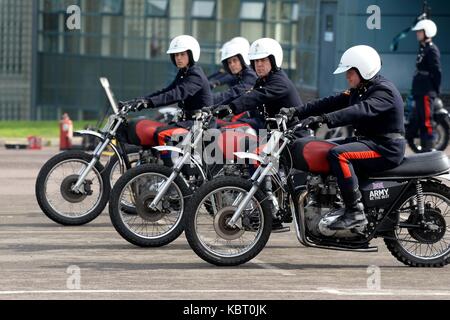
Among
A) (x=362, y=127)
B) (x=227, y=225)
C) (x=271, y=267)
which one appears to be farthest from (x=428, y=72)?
(x=227, y=225)

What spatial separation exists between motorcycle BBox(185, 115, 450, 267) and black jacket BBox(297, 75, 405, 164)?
188 millimetres

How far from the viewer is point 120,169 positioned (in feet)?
48.2

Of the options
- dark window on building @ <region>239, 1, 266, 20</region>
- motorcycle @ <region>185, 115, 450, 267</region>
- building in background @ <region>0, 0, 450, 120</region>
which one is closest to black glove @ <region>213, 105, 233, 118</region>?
motorcycle @ <region>185, 115, 450, 267</region>

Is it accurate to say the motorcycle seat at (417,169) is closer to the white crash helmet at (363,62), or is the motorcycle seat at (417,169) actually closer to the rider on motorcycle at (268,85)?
the white crash helmet at (363,62)

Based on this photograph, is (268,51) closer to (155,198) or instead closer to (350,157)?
(155,198)

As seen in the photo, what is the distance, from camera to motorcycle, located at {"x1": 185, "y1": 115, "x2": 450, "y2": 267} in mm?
11711

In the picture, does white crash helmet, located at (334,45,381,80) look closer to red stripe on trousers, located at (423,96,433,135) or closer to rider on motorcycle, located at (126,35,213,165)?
rider on motorcycle, located at (126,35,213,165)

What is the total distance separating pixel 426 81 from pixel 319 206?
11153 mm

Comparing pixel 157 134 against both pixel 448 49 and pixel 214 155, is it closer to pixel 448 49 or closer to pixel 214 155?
pixel 214 155

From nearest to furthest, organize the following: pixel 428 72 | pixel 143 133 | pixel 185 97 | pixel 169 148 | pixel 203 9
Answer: pixel 169 148, pixel 143 133, pixel 185 97, pixel 428 72, pixel 203 9

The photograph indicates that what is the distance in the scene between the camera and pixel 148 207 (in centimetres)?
1299

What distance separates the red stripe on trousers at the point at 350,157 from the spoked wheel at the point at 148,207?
6.00 feet
